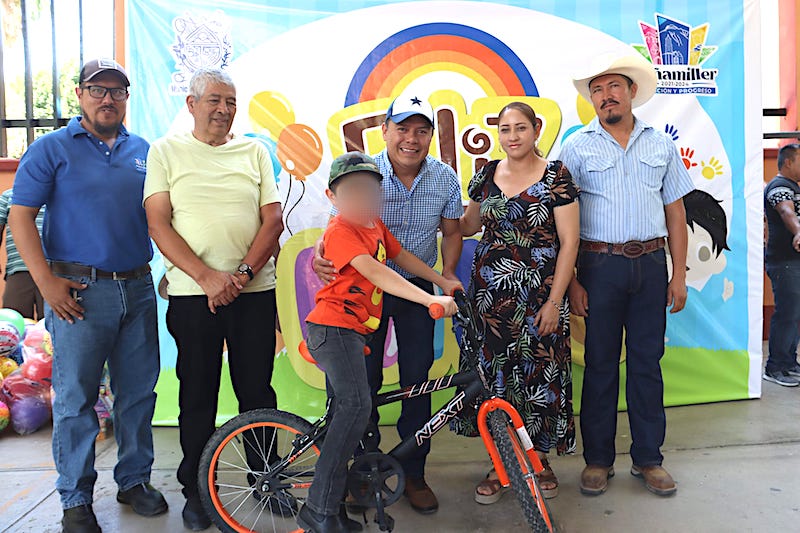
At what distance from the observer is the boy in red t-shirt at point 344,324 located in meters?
2.44

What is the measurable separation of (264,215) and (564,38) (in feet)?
7.68

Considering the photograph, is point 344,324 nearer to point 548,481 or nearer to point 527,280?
point 527,280

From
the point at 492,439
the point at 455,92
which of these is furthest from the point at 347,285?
the point at 455,92

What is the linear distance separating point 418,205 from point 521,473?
1.25 m

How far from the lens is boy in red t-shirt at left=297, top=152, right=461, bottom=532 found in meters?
2.44

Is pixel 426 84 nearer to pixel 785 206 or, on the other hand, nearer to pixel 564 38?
pixel 564 38

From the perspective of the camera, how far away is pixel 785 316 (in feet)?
16.0

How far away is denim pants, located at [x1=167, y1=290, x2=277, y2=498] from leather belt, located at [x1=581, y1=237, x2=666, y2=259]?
4.99 ft

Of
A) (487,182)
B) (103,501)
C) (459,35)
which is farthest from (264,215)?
(459,35)

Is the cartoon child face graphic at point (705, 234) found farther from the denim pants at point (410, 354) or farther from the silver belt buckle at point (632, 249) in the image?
the denim pants at point (410, 354)

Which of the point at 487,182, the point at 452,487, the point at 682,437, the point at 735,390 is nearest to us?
the point at 487,182

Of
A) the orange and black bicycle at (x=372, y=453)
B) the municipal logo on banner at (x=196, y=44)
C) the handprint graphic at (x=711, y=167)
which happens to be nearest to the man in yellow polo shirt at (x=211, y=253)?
Answer: the orange and black bicycle at (x=372, y=453)

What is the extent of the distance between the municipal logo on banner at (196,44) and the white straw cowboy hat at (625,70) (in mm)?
2148

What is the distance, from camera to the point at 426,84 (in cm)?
410
